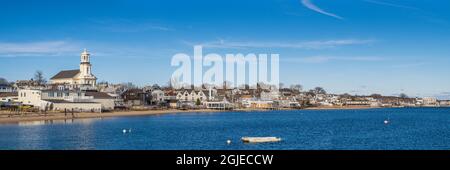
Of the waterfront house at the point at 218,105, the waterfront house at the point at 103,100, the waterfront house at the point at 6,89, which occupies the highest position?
the waterfront house at the point at 6,89

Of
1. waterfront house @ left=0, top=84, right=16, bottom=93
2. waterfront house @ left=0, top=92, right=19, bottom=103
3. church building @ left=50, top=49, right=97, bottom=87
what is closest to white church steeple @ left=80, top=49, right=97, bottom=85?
church building @ left=50, top=49, right=97, bottom=87

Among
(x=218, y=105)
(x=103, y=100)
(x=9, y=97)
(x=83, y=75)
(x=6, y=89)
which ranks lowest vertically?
(x=218, y=105)

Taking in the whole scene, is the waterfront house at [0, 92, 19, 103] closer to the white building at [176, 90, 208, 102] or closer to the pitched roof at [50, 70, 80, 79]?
the pitched roof at [50, 70, 80, 79]

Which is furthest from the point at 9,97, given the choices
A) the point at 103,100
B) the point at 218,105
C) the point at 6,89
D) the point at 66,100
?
the point at 218,105

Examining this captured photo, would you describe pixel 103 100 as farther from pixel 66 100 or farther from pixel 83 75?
pixel 83 75

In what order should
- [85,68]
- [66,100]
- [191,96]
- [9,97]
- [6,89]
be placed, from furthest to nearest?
1. [191,96]
2. [85,68]
3. [6,89]
4. [66,100]
5. [9,97]

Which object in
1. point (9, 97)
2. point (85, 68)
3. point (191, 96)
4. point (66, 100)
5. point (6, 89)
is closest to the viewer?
point (9, 97)

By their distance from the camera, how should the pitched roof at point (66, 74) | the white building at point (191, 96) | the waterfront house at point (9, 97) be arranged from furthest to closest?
the white building at point (191, 96), the pitched roof at point (66, 74), the waterfront house at point (9, 97)

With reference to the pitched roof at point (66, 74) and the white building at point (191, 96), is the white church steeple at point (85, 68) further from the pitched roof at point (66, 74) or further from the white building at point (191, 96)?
the white building at point (191, 96)

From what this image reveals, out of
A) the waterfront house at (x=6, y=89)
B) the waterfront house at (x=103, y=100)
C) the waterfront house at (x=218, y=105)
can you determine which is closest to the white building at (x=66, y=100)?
the waterfront house at (x=103, y=100)

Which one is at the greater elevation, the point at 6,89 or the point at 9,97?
the point at 6,89
